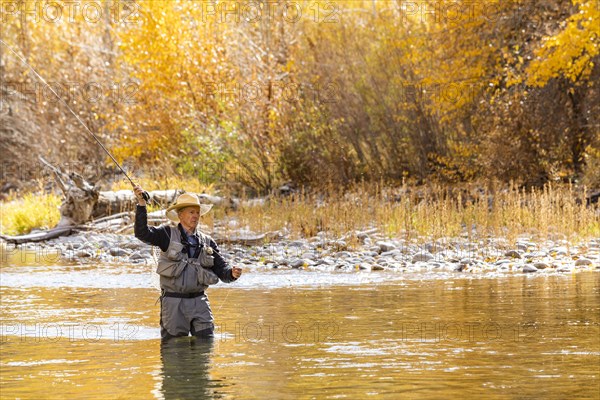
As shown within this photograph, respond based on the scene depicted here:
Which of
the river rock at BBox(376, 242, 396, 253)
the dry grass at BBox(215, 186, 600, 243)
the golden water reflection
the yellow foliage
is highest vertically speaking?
the yellow foliage

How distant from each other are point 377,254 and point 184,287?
766 centimetres

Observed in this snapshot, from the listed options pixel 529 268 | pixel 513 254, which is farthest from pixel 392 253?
pixel 529 268

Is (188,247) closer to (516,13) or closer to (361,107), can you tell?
(516,13)

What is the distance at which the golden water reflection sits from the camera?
23.9ft

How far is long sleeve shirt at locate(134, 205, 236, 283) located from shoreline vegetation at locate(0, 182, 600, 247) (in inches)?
312

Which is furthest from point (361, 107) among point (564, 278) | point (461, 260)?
point (564, 278)

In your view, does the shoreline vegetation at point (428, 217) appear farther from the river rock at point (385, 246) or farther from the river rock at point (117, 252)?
the river rock at point (117, 252)

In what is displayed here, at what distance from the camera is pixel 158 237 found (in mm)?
8578

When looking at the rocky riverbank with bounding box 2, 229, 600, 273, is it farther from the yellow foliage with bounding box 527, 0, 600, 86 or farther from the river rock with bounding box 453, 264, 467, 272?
the yellow foliage with bounding box 527, 0, 600, 86

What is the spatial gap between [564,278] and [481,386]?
6.29 meters

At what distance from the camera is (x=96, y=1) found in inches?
1278

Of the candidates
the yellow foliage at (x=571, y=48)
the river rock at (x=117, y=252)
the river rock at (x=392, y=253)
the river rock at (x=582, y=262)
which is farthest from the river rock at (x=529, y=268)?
the river rock at (x=117, y=252)

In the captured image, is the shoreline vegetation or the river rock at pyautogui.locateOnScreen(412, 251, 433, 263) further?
the shoreline vegetation

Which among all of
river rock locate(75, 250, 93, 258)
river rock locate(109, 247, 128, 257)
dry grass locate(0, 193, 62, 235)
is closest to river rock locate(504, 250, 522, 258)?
river rock locate(109, 247, 128, 257)
